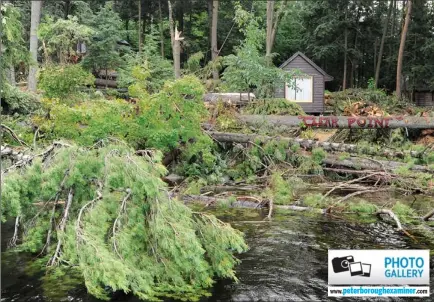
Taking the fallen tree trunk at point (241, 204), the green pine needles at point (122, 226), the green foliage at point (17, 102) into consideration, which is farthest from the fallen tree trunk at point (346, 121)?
the green pine needles at point (122, 226)

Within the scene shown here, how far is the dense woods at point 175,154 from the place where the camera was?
556cm

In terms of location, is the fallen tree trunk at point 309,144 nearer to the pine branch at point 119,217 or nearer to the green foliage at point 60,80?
the green foliage at point 60,80

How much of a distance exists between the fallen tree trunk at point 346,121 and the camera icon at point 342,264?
8986 millimetres

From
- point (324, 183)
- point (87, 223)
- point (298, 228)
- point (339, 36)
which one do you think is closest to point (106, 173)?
point (87, 223)

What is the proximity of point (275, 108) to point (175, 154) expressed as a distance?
4.92 m

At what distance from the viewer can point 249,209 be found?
33.8 feet

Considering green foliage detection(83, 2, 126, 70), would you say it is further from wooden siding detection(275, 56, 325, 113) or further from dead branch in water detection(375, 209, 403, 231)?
dead branch in water detection(375, 209, 403, 231)

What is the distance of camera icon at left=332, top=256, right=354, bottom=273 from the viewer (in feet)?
18.8

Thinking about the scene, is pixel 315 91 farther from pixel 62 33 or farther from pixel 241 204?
pixel 241 204

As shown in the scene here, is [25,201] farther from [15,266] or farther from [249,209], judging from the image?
[249,209]

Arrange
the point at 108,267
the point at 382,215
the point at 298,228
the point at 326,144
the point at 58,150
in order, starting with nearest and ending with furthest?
the point at 108,267 → the point at 58,150 → the point at 298,228 → the point at 382,215 → the point at 326,144

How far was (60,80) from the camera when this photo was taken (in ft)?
47.0

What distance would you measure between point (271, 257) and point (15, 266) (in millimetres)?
3745

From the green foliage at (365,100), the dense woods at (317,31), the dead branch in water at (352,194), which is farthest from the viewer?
the dense woods at (317,31)
